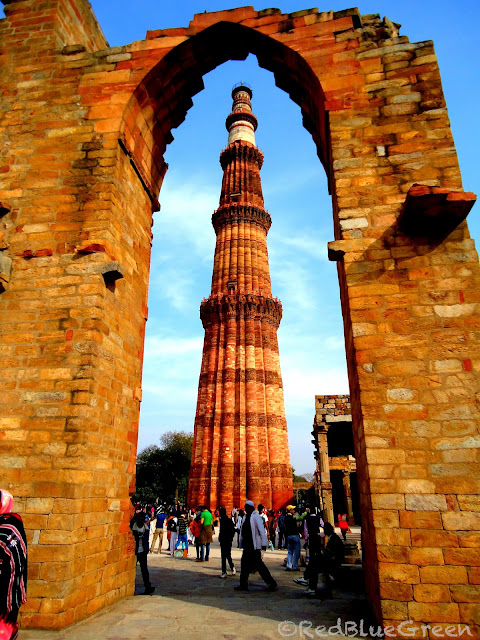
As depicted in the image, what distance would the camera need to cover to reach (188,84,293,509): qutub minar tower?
17781 millimetres

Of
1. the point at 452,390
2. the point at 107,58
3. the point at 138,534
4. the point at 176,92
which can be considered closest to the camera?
the point at 452,390

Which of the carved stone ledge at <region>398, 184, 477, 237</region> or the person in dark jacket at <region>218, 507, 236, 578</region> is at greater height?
the carved stone ledge at <region>398, 184, 477, 237</region>

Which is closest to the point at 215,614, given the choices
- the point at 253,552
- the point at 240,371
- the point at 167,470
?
the point at 253,552


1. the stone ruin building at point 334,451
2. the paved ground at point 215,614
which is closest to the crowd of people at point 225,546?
the paved ground at point 215,614

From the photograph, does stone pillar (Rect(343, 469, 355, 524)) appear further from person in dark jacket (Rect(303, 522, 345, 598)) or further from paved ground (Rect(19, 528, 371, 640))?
person in dark jacket (Rect(303, 522, 345, 598))

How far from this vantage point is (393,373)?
3.87 m

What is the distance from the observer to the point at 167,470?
37.2 meters

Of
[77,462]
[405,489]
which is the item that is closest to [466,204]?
[405,489]

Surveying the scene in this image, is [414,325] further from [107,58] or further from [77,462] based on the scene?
[107,58]

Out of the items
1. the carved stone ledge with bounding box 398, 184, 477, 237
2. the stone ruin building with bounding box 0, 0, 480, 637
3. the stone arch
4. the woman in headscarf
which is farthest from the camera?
the stone arch

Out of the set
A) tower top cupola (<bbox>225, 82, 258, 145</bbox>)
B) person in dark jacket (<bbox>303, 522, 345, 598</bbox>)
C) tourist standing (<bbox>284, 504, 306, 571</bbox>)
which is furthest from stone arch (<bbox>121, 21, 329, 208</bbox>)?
tower top cupola (<bbox>225, 82, 258, 145</bbox>)

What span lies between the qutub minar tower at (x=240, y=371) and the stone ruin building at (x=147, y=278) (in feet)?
43.6

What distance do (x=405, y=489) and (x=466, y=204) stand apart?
2696 millimetres

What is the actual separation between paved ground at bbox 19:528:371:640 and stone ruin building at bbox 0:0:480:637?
25 centimetres
